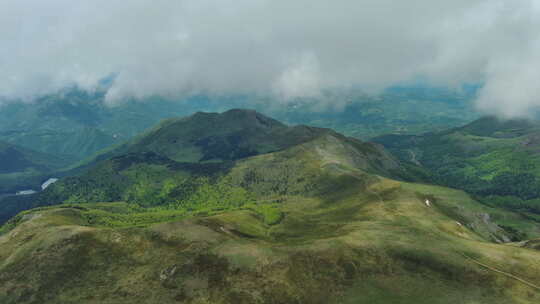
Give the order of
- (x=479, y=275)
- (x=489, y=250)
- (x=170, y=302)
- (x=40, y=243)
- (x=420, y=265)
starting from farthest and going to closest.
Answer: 1. (x=40, y=243)
2. (x=489, y=250)
3. (x=420, y=265)
4. (x=479, y=275)
5. (x=170, y=302)

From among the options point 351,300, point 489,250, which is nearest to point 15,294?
point 351,300

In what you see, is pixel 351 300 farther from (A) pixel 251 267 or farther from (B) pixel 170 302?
(B) pixel 170 302

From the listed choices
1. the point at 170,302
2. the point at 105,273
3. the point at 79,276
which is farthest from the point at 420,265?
the point at 79,276

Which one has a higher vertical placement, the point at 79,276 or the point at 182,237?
the point at 182,237

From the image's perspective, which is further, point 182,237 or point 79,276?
point 182,237

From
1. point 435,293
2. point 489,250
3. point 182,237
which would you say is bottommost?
point 435,293

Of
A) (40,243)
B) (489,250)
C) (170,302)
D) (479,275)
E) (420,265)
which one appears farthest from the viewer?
(40,243)

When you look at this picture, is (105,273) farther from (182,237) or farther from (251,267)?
(251,267)

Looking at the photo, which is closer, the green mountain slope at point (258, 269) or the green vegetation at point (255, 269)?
the green mountain slope at point (258, 269)

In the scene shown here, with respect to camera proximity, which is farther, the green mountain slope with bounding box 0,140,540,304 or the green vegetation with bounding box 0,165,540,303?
the green vegetation with bounding box 0,165,540,303
